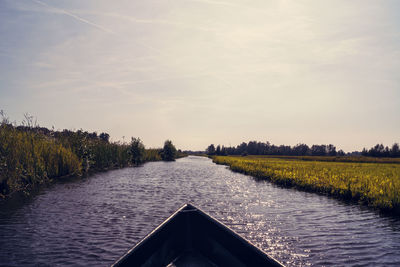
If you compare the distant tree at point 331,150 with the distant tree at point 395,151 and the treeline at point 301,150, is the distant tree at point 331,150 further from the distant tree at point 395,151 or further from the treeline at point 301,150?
the distant tree at point 395,151

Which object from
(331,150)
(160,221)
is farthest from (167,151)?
(331,150)

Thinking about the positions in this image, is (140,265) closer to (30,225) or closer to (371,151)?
(30,225)

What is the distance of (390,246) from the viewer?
6.16 m

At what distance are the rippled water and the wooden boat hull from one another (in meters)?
1.55

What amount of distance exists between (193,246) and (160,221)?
11.7 ft

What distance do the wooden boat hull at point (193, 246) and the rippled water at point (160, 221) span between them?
5.10ft

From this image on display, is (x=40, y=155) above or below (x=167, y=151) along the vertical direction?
above

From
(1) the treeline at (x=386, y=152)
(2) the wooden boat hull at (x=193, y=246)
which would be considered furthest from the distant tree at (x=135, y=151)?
(1) the treeline at (x=386, y=152)

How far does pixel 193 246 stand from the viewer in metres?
4.64

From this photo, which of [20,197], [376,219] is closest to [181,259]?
[376,219]

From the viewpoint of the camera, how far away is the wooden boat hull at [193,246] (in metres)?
3.61

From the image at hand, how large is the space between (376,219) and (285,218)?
3.25 m

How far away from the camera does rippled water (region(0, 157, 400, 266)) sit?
5398 mm

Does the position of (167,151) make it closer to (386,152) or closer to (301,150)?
(386,152)
